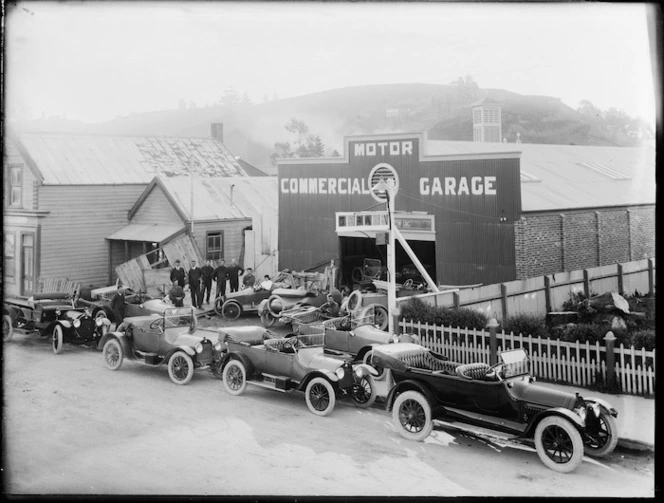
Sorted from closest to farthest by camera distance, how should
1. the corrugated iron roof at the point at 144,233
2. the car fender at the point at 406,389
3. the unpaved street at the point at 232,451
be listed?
the unpaved street at the point at 232,451
the car fender at the point at 406,389
the corrugated iron roof at the point at 144,233

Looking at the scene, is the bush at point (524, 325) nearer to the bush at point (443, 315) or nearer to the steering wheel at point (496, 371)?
the bush at point (443, 315)

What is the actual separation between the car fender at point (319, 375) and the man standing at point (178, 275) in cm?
226

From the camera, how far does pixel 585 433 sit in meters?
5.72

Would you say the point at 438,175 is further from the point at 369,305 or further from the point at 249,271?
the point at 249,271

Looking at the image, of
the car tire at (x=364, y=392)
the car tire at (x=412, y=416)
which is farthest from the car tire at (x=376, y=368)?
the car tire at (x=412, y=416)

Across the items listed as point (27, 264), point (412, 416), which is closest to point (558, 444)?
point (412, 416)

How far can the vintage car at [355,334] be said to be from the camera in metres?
7.30

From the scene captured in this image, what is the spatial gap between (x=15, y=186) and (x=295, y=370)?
3724 millimetres

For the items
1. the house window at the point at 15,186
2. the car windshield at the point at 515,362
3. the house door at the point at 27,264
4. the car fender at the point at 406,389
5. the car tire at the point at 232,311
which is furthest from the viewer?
the car tire at the point at 232,311

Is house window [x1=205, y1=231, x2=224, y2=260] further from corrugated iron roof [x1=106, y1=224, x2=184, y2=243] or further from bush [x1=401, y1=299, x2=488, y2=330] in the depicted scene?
bush [x1=401, y1=299, x2=488, y2=330]

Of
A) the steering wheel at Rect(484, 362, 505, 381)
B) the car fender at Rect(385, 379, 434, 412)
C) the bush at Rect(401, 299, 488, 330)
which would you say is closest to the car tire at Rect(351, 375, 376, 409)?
the car fender at Rect(385, 379, 434, 412)

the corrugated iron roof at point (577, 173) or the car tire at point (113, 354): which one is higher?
the corrugated iron roof at point (577, 173)

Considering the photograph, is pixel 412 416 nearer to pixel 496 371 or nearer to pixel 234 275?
pixel 496 371

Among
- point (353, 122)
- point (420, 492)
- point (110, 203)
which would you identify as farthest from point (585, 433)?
point (110, 203)
